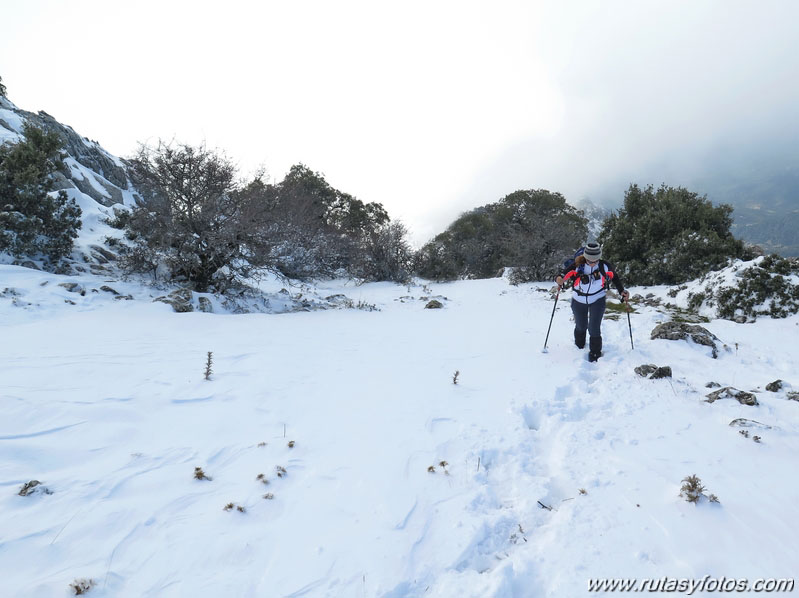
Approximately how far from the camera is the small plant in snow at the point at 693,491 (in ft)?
8.55

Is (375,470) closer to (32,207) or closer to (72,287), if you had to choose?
(72,287)

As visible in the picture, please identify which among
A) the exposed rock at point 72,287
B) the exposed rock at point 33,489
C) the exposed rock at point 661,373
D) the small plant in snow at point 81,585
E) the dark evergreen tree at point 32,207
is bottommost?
the small plant in snow at point 81,585

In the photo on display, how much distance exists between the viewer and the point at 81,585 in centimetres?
190

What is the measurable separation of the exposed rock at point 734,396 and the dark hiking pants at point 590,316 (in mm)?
1826

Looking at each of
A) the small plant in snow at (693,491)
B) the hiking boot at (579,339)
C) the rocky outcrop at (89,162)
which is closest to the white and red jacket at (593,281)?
the hiking boot at (579,339)

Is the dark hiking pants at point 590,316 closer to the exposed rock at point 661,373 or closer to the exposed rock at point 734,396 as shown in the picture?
the exposed rock at point 661,373

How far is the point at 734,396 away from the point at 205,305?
10431mm

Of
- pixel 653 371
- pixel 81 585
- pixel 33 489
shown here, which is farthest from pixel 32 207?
pixel 653 371

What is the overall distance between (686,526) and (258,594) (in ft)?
9.01

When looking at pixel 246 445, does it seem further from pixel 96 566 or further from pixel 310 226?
pixel 310 226

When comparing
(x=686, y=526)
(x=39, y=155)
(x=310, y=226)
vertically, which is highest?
(x=39, y=155)

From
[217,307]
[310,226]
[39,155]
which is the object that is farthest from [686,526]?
[39,155]

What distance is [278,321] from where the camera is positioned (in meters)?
8.72

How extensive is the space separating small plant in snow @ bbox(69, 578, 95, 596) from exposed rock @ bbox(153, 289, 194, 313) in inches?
297
